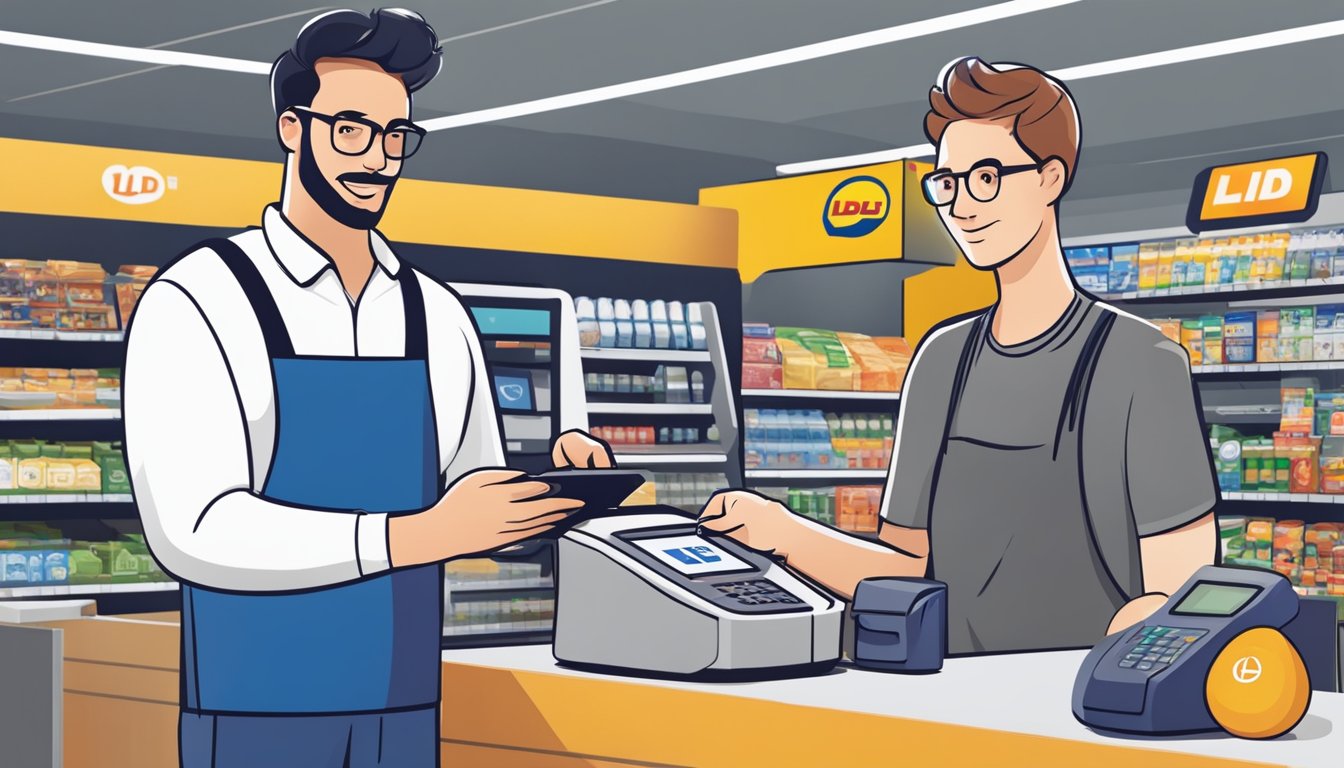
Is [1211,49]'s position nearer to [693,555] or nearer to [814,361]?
[814,361]

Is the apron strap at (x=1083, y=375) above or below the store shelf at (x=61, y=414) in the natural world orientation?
above

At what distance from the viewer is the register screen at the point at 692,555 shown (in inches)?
102

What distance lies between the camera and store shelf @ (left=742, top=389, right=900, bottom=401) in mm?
7839

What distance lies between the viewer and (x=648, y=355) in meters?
6.95

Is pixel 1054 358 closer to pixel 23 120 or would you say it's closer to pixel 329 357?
pixel 329 357

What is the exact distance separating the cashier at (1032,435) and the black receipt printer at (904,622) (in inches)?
13.0

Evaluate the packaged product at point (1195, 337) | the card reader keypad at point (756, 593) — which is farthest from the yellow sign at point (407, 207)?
the card reader keypad at point (756, 593)

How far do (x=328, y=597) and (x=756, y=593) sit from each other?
0.75 meters

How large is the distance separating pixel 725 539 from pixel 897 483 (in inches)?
20.7

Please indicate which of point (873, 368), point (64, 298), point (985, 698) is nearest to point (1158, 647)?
point (985, 698)

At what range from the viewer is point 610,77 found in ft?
38.0

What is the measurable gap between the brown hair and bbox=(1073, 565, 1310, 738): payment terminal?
3.51ft

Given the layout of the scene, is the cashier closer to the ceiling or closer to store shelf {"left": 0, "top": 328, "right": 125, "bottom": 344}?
store shelf {"left": 0, "top": 328, "right": 125, "bottom": 344}

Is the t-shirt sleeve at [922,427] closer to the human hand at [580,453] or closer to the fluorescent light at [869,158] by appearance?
the human hand at [580,453]
